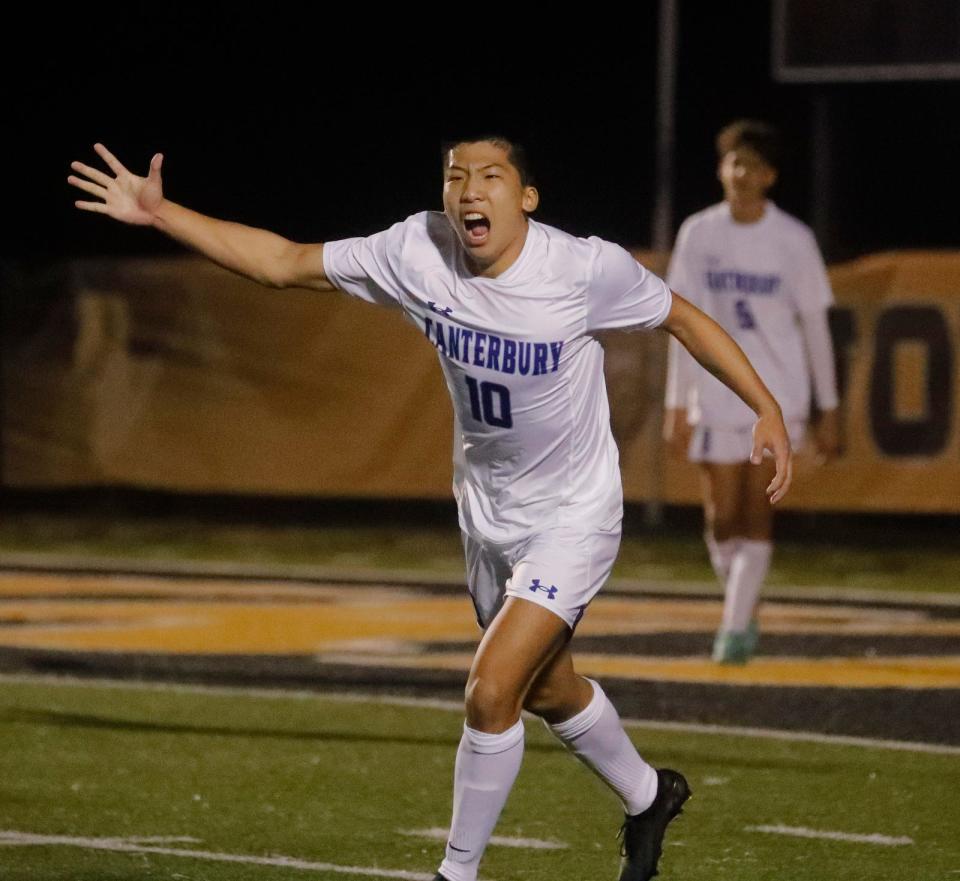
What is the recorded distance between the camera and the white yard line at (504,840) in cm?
760

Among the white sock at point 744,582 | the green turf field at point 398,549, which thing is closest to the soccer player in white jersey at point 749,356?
the white sock at point 744,582

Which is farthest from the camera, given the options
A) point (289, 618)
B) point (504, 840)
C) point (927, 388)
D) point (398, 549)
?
point (398, 549)

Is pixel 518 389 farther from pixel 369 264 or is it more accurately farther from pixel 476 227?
pixel 369 264

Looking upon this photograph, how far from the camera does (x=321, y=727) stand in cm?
991

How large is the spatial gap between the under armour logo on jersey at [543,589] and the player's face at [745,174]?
195 inches

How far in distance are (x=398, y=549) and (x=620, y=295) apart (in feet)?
38.1

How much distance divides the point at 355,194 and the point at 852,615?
2450 centimetres

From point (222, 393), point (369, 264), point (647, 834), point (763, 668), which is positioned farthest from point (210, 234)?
point (222, 393)

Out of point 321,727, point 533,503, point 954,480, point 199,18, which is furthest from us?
point 199,18

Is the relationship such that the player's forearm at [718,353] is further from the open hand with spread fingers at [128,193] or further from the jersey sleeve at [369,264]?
the open hand with spread fingers at [128,193]

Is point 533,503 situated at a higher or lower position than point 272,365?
higher

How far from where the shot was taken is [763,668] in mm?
11703

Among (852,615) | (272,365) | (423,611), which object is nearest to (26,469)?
(272,365)

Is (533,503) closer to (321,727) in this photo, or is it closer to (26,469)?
(321,727)
